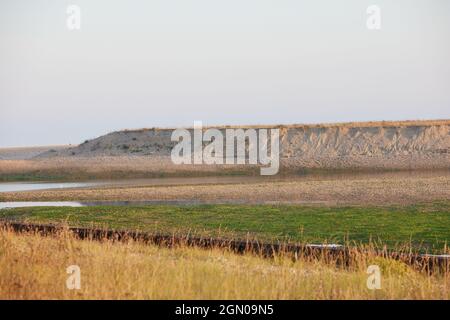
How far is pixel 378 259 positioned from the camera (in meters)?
13.2

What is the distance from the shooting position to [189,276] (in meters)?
10.8

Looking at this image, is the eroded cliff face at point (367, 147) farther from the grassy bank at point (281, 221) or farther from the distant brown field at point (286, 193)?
the grassy bank at point (281, 221)

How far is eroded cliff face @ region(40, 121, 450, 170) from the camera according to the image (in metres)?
71.1

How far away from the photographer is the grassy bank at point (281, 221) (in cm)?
1995

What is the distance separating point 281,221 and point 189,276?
1324cm

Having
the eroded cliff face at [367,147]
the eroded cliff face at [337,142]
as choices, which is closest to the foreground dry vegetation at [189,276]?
the eroded cliff face at [367,147]

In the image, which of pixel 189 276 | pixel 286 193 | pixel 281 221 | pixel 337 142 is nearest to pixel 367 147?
pixel 337 142

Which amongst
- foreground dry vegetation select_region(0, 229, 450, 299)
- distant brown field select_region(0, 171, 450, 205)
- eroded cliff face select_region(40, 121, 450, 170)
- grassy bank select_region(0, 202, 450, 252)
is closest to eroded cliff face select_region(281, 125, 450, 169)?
eroded cliff face select_region(40, 121, 450, 170)

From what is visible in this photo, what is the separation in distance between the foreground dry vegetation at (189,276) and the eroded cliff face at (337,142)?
49966mm

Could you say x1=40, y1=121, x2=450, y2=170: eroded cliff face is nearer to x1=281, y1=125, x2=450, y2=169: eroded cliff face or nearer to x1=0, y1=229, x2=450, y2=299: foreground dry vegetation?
x1=281, y1=125, x2=450, y2=169: eroded cliff face

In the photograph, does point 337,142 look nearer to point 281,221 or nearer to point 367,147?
point 367,147
